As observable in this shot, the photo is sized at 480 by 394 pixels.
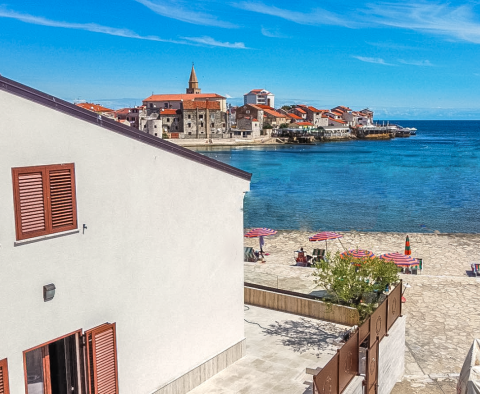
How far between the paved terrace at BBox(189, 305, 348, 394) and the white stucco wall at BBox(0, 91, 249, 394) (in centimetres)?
64

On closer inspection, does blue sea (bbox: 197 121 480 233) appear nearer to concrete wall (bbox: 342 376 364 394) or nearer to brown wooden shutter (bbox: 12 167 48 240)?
concrete wall (bbox: 342 376 364 394)

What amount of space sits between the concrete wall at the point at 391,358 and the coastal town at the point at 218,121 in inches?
4181

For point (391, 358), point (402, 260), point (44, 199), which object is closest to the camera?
point (44, 199)

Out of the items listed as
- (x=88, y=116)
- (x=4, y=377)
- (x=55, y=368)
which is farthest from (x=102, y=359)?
(x=88, y=116)

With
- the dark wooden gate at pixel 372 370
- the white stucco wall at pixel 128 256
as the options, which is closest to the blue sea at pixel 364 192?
the dark wooden gate at pixel 372 370

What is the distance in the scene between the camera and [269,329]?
12289 mm

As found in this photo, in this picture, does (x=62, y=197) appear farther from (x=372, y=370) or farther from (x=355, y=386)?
(x=372, y=370)

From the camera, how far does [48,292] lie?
6.43 m

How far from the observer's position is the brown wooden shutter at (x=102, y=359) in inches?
282

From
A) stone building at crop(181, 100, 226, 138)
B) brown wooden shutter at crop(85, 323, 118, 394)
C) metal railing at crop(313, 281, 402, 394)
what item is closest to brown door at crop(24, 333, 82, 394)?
brown wooden shutter at crop(85, 323, 118, 394)

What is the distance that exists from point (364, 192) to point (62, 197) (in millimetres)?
54726

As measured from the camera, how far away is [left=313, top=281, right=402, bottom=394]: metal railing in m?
7.09

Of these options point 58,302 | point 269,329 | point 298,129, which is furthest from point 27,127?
point 298,129

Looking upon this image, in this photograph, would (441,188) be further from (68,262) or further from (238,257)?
(68,262)
